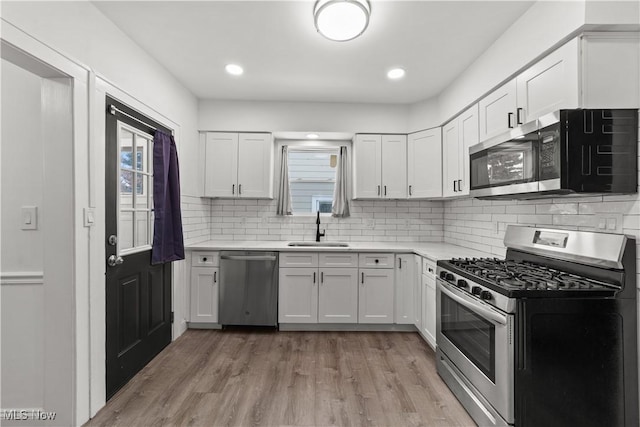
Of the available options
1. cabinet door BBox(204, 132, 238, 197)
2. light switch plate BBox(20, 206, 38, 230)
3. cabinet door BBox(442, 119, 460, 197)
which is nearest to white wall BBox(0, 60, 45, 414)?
light switch plate BBox(20, 206, 38, 230)

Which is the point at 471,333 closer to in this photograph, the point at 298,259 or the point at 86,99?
the point at 298,259

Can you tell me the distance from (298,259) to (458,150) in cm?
195

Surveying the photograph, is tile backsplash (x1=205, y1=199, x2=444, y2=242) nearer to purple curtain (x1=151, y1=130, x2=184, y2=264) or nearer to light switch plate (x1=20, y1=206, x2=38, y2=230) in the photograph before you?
purple curtain (x1=151, y1=130, x2=184, y2=264)

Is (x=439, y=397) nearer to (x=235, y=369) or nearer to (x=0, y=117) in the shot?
(x=235, y=369)

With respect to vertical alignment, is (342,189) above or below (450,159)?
below

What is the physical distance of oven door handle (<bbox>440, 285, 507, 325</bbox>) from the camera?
168 cm

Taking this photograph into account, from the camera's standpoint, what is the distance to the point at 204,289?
3.46 m

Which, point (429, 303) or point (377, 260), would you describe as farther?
point (377, 260)

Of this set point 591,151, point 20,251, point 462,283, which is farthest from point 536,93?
point 20,251

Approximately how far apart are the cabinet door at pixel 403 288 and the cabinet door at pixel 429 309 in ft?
0.99

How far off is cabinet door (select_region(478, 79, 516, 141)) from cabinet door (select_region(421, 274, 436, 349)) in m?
1.34

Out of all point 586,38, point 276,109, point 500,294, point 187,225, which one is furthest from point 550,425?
point 276,109

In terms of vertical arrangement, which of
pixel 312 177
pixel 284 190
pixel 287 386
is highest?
pixel 312 177

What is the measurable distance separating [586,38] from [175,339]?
391 cm
